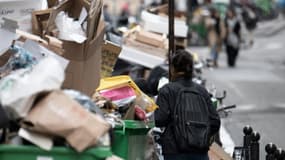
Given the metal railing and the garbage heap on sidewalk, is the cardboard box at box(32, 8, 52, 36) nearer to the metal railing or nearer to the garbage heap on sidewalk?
the garbage heap on sidewalk

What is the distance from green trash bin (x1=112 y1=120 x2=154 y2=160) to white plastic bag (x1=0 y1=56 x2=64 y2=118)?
147cm

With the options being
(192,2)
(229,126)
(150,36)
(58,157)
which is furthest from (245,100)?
(192,2)

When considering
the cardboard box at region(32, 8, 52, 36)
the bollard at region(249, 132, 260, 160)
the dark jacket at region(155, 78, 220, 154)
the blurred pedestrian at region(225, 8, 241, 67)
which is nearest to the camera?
the dark jacket at region(155, 78, 220, 154)

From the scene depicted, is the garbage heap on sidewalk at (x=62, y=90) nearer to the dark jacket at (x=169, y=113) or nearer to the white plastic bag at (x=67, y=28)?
the white plastic bag at (x=67, y=28)

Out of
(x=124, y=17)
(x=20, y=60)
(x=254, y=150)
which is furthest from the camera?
(x=124, y=17)

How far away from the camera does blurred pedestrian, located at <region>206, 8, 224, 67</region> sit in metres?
31.1

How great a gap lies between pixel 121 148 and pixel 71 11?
1649 mm

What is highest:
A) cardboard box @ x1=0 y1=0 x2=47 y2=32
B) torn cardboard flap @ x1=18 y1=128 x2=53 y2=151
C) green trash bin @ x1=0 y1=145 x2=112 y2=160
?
cardboard box @ x1=0 y1=0 x2=47 y2=32

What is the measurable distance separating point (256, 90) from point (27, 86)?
17.3 meters

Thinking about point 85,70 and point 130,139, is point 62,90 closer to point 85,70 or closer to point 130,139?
point 85,70

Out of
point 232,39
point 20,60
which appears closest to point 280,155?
point 20,60

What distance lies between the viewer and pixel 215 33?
32.0 meters

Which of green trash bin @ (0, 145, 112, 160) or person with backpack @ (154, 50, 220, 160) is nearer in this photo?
green trash bin @ (0, 145, 112, 160)

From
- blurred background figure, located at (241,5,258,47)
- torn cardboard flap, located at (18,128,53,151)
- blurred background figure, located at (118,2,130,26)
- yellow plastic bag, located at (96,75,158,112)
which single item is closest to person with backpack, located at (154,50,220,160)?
yellow plastic bag, located at (96,75,158,112)
